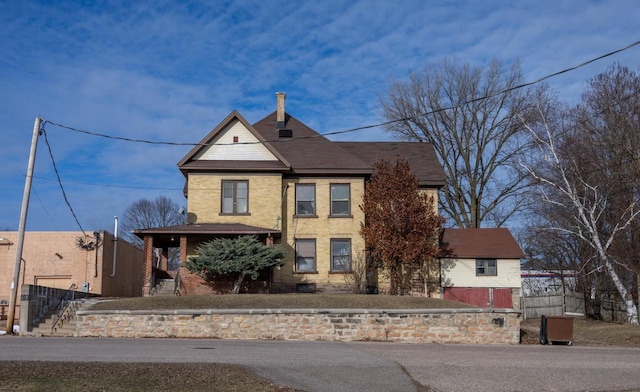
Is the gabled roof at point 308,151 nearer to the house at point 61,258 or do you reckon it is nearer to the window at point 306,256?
the window at point 306,256

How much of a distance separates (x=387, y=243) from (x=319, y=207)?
3.99m

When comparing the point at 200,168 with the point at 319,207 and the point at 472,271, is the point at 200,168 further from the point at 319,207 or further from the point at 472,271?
the point at 472,271

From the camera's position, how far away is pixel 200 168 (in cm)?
3053

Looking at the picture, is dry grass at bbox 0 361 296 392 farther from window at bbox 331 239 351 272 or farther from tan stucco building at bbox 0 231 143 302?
tan stucco building at bbox 0 231 143 302

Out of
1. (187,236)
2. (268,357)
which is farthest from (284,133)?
(268,357)

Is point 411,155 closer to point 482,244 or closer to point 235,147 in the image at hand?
point 482,244

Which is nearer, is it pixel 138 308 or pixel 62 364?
pixel 62 364

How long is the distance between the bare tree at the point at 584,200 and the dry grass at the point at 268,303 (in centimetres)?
874

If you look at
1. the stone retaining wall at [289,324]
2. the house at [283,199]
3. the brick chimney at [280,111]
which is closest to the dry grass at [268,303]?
the stone retaining wall at [289,324]

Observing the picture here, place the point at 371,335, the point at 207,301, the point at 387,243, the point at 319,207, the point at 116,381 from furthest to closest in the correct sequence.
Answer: the point at 319,207
the point at 387,243
the point at 207,301
the point at 371,335
the point at 116,381

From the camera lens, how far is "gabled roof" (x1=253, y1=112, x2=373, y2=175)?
31.5 metres

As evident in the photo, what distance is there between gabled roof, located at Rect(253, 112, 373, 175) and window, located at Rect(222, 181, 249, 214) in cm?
250

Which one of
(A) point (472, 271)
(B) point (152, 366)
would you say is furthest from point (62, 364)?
(A) point (472, 271)

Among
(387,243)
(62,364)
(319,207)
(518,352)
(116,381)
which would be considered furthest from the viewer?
(319,207)
